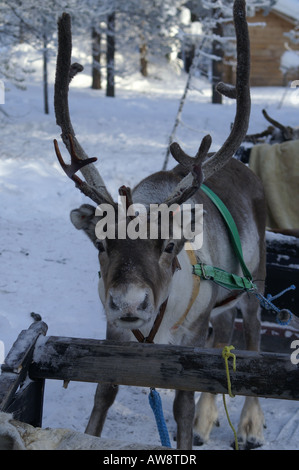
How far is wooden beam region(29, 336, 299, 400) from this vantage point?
8.27ft

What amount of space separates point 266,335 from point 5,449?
3796 mm

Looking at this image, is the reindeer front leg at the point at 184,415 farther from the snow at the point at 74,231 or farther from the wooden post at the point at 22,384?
the wooden post at the point at 22,384

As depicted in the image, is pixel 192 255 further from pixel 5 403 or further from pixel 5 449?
pixel 5 449

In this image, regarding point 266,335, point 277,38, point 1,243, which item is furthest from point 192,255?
point 277,38

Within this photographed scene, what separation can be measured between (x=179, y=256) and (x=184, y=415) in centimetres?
93

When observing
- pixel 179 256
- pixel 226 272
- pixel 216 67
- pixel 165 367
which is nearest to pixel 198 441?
pixel 226 272

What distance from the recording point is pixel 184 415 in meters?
3.54

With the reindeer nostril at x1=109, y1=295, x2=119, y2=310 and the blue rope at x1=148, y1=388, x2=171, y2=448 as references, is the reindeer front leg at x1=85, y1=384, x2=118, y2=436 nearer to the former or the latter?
the blue rope at x1=148, y1=388, x2=171, y2=448

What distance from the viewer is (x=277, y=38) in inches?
1352

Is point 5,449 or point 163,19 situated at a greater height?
point 163,19

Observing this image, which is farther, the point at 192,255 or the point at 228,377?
the point at 192,255

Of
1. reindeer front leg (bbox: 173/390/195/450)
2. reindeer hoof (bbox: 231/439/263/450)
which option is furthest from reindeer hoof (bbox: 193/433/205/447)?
reindeer front leg (bbox: 173/390/195/450)

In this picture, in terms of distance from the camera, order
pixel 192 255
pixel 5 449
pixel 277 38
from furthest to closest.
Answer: pixel 277 38 → pixel 192 255 → pixel 5 449

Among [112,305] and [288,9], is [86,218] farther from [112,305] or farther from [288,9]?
[288,9]
